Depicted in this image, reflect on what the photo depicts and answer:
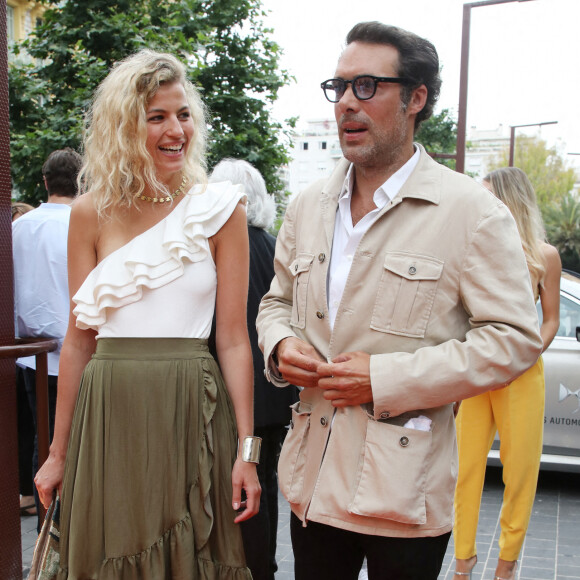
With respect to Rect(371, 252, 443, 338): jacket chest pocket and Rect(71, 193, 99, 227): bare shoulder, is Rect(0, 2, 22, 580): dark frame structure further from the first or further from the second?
Rect(371, 252, 443, 338): jacket chest pocket

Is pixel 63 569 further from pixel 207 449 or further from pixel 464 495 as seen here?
pixel 464 495

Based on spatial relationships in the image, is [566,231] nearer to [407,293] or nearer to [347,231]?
[347,231]

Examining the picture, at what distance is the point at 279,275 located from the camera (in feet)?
8.24

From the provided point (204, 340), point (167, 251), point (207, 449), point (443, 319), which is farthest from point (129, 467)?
point (443, 319)

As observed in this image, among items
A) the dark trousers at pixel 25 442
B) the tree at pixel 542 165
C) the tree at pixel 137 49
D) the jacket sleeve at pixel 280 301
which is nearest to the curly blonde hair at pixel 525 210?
the jacket sleeve at pixel 280 301

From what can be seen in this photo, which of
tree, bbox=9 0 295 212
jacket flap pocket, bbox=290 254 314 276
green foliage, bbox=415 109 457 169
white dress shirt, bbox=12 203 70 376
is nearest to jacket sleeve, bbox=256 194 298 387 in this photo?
jacket flap pocket, bbox=290 254 314 276

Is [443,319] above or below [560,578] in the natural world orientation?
above

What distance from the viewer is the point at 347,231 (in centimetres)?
223

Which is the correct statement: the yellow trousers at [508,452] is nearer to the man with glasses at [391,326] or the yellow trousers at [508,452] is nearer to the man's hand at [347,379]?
the man with glasses at [391,326]

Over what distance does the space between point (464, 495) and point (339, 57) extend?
2710mm

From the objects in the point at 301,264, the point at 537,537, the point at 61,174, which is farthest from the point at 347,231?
the point at 537,537

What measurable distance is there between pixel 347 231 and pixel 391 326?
1.12ft

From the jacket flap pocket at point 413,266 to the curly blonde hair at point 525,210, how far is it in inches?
92.6

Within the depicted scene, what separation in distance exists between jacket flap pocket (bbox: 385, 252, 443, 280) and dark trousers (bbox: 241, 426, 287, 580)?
5.18 feet
